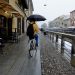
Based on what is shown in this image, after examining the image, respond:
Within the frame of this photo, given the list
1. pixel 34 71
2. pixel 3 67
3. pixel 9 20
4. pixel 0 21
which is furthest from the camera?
pixel 9 20

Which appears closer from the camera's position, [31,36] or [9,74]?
[9,74]

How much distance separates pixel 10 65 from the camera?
10602 millimetres

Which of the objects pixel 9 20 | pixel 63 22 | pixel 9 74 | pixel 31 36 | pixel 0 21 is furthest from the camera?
pixel 63 22

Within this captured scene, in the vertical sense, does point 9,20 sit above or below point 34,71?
above

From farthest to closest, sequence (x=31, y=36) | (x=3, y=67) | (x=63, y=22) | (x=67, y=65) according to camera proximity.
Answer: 1. (x=63, y=22)
2. (x=31, y=36)
3. (x=67, y=65)
4. (x=3, y=67)

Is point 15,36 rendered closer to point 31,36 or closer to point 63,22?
point 31,36

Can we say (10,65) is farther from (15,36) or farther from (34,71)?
(15,36)

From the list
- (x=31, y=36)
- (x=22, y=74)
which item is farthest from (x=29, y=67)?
(x=31, y=36)

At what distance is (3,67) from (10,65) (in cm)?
52

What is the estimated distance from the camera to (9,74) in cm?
880

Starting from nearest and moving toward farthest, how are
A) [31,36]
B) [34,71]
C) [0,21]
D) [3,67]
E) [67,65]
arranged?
[34,71] → [3,67] → [67,65] → [31,36] → [0,21]

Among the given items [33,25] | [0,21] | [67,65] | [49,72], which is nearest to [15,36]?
[0,21]

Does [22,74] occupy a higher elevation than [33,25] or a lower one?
lower

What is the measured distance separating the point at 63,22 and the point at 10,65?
13667cm
